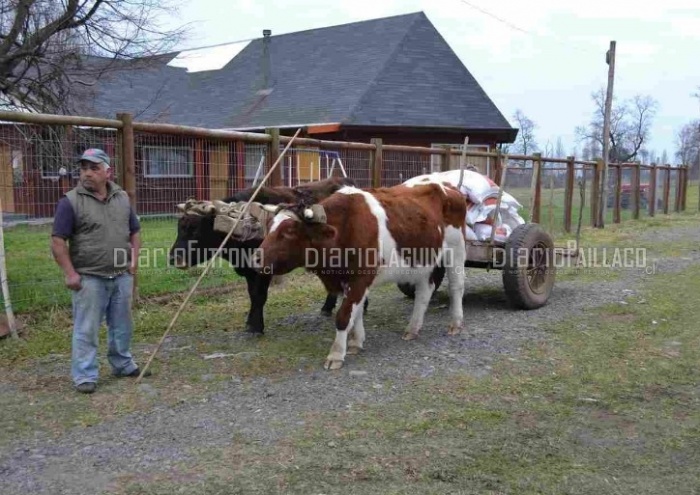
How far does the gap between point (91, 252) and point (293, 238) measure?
163 centimetres

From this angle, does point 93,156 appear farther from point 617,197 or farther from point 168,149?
point 617,197

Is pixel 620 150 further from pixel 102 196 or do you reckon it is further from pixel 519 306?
pixel 102 196

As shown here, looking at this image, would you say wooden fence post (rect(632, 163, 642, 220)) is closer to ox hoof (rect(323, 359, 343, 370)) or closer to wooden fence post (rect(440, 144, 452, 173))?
wooden fence post (rect(440, 144, 452, 173))

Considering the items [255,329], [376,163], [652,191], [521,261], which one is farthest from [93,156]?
[652,191]

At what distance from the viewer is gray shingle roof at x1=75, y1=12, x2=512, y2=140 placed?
71.9 feet

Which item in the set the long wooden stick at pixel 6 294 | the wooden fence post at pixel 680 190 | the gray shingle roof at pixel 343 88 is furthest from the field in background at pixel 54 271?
the wooden fence post at pixel 680 190

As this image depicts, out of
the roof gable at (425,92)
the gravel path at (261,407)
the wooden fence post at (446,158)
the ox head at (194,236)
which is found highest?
the roof gable at (425,92)

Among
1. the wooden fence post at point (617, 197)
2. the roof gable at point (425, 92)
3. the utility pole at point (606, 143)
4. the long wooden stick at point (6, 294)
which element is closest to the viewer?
the long wooden stick at point (6, 294)

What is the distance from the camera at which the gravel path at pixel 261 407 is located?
3973 millimetres

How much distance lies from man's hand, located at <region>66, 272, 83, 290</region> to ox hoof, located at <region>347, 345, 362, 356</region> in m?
2.57

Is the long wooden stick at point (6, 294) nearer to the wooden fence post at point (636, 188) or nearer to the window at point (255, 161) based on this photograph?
the window at point (255, 161)

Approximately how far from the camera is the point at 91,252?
17.1ft

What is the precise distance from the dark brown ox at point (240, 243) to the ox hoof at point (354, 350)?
1.07 meters

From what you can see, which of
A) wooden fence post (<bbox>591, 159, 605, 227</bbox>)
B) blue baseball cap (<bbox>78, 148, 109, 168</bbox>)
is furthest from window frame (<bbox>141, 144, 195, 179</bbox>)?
wooden fence post (<bbox>591, 159, 605, 227</bbox>)
